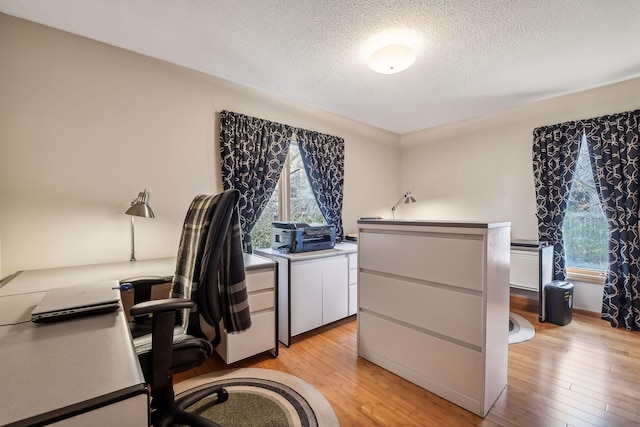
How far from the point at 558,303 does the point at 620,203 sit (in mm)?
1195

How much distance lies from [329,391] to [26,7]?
317 cm

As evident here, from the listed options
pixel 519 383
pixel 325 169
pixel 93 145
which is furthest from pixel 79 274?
pixel 519 383

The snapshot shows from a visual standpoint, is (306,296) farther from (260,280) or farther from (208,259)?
(208,259)

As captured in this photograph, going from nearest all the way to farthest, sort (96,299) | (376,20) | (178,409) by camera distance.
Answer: (96,299), (178,409), (376,20)

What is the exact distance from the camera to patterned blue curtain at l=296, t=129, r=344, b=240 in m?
3.36

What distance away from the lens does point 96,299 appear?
104cm

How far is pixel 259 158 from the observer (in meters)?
2.88

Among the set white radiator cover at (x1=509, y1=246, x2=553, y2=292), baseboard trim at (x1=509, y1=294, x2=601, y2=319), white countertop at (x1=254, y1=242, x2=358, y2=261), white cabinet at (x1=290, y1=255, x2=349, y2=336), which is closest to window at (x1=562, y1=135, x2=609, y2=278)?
white radiator cover at (x1=509, y1=246, x2=553, y2=292)

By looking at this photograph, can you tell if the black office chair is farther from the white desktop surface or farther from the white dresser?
the white dresser

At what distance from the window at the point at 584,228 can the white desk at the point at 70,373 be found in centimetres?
420

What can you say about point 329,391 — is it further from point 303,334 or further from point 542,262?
point 542,262

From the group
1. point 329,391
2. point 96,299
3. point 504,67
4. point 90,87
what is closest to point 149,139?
point 90,87

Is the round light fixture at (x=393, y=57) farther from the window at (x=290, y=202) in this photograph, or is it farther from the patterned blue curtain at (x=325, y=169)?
the window at (x=290, y=202)

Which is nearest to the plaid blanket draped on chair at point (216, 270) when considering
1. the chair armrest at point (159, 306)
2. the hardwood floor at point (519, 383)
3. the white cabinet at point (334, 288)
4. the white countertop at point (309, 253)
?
the chair armrest at point (159, 306)
